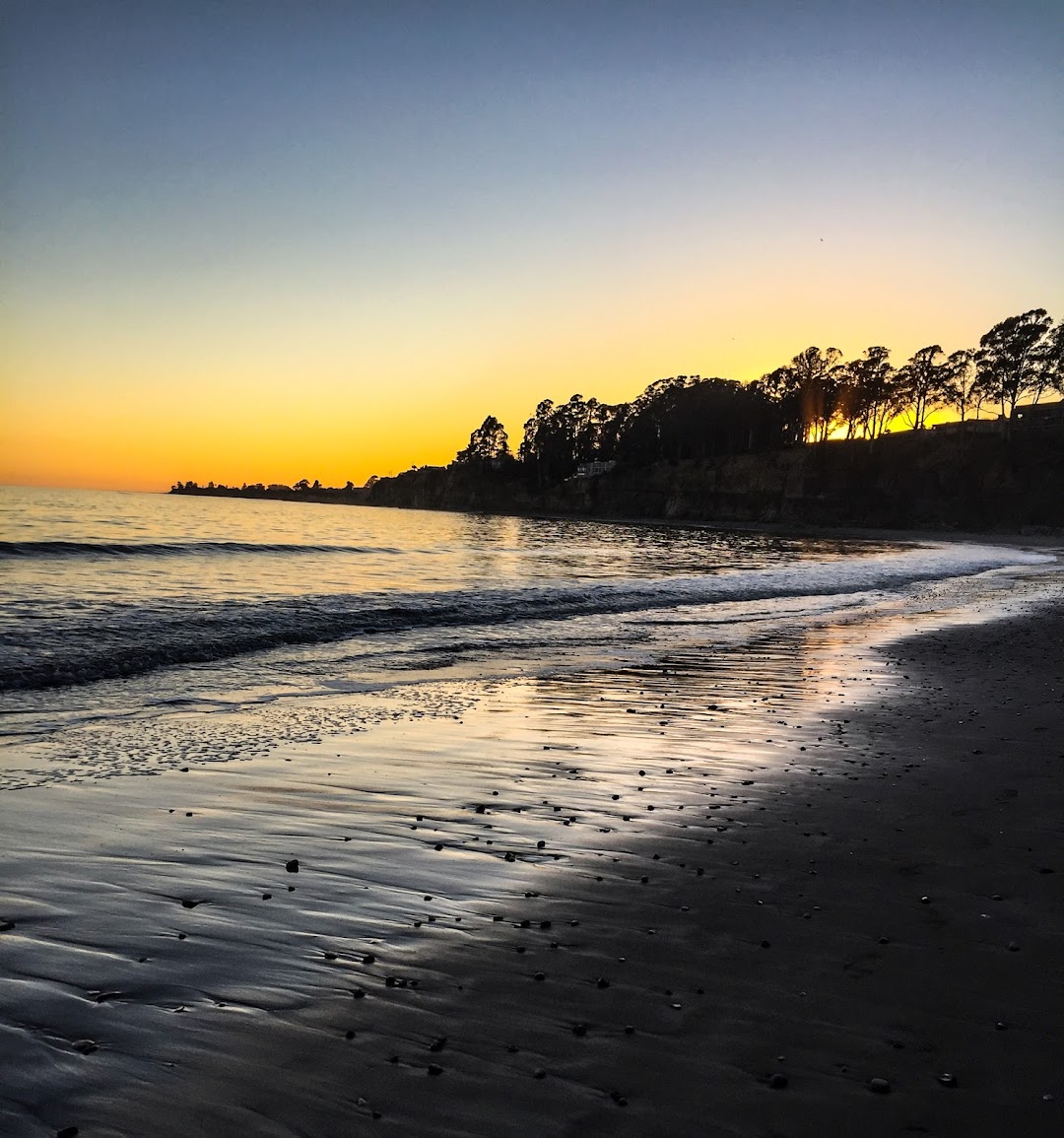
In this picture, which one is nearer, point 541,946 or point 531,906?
point 541,946

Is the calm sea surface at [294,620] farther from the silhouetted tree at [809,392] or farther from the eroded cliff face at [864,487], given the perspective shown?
the silhouetted tree at [809,392]

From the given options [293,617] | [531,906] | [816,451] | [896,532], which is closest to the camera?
[531,906]

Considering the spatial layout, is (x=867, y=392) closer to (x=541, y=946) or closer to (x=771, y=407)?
(x=771, y=407)

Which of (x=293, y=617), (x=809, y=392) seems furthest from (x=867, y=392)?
(x=293, y=617)

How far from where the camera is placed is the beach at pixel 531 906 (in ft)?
8.55

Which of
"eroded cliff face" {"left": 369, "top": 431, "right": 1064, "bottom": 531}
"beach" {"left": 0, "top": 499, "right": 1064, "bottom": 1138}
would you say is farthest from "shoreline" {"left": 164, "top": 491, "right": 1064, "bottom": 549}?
"beach" {"left": 0, "top": 499, "right": 1064, "bottom": 1138}

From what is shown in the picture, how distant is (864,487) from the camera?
334 ft

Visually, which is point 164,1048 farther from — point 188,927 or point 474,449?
point 474,449

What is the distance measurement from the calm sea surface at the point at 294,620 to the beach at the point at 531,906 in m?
0.20

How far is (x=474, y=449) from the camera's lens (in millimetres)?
189125

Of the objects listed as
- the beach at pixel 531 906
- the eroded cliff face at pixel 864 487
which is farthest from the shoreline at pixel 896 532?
the beach at pixel 531 906

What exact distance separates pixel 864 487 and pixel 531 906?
4238 inches

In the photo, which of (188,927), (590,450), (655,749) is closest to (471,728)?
(655,749)

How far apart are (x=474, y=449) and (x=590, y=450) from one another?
3192 cm
